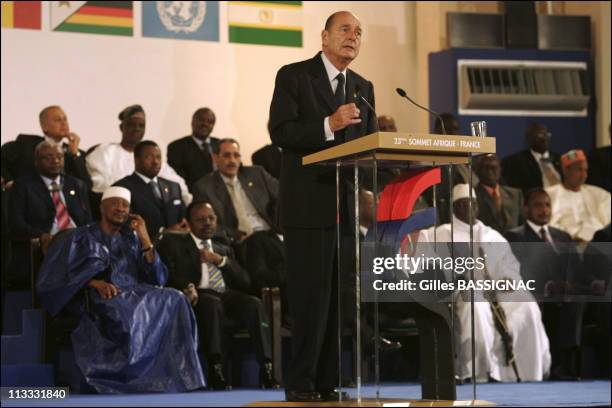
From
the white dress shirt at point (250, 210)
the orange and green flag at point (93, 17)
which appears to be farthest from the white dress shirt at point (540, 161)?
the orange and green flag at point (93, 17)

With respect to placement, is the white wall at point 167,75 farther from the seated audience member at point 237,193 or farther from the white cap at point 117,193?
the white cap at point 117,193

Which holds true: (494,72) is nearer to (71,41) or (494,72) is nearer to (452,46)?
(452,46)

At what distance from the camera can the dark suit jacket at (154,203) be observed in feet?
22.8

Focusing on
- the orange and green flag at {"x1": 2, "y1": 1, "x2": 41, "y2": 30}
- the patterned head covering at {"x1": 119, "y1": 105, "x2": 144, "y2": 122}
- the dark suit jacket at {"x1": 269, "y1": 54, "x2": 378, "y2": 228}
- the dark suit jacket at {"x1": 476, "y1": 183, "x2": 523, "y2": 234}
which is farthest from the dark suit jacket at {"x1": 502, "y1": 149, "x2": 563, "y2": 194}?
the dark suit jacket at {"x1": 269, "y1": 54, "x2": 378, "y2": 228}

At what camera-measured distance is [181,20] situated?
891 cm

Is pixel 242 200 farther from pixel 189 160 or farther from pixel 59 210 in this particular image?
pixel 59 210

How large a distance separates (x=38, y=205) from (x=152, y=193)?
764mm

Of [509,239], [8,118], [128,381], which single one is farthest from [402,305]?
[8,118]

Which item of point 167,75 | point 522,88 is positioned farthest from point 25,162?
point 522,88

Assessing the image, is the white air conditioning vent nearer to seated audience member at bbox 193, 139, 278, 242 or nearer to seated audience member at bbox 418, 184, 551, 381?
seated audience member at bbox 418, 184, 551, 381

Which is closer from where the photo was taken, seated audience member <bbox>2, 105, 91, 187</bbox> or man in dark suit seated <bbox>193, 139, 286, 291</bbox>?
man in dark suit seated <bbox>193, 139, 286, 291</bbox>

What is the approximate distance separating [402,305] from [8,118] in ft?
18.0

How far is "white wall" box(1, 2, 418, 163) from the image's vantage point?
329 inches

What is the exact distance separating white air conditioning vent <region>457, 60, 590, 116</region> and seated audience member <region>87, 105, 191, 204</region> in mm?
3012
